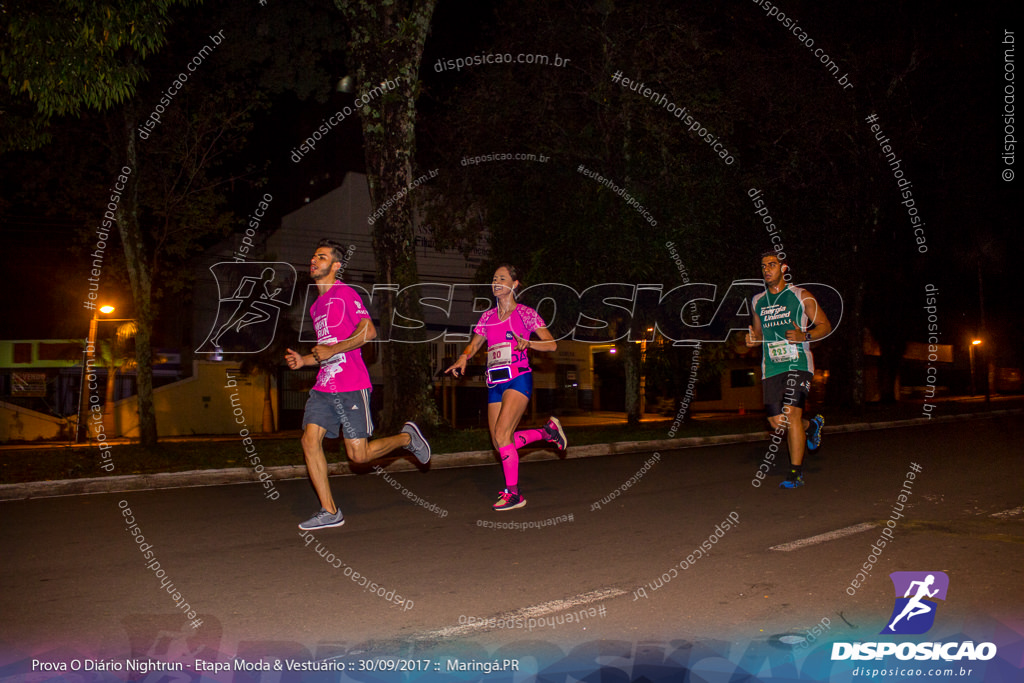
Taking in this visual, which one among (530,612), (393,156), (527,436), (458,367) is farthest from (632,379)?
(530,612)

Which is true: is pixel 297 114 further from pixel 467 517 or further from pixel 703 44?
pixel 467 517

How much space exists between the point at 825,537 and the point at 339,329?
375 centimetres

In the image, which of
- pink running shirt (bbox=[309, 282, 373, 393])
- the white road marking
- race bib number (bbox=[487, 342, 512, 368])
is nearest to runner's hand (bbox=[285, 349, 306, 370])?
pink running shirt (bbox=[309, 282, 373, 393])

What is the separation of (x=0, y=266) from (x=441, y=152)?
23417 mm

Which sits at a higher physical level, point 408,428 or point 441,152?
point 441,152

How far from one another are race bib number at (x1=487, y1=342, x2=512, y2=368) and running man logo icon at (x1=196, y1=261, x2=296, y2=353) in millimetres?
23636

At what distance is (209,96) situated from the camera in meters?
18.0

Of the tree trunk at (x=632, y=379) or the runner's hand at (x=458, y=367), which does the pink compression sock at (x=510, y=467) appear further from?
the tree trunk at (x=632, y=379)

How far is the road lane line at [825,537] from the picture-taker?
5777 mm

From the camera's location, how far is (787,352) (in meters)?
8.24

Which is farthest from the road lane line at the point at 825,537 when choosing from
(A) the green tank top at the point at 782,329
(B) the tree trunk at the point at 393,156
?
(B) the tree trunk at the point at 393,156

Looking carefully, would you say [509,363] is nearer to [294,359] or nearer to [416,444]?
[416,444]

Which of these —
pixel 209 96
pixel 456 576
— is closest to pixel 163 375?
pixel 209 96

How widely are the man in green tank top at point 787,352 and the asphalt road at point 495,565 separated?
56 cm
